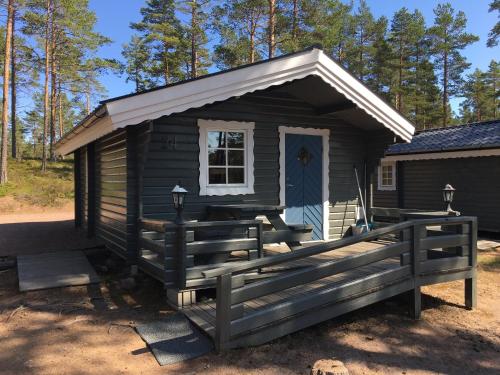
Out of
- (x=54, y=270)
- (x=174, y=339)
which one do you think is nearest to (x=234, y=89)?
(x=174, y=339)

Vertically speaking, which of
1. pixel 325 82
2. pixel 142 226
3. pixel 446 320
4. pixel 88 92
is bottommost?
pixel 446 320

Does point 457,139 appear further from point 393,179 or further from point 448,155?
point 393,179

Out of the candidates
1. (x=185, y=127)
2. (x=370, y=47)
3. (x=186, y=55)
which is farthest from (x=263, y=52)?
(x=185, y=127)

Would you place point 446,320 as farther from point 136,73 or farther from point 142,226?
point 136,73

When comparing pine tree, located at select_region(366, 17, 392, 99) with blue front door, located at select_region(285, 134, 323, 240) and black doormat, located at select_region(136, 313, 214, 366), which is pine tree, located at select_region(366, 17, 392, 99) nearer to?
blue front door, located at select_region(285, 134, 323, 240)

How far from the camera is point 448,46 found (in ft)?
98.5

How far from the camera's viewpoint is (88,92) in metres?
32.3

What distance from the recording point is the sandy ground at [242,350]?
12.0 ft

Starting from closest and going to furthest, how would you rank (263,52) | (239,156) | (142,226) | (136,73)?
(142,226) < (239,156) < (263,52) < (136,73)

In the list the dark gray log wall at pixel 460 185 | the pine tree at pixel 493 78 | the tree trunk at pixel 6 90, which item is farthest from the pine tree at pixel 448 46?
the tree trunk at pixel 6 90

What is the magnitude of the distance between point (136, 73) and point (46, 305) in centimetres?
2977

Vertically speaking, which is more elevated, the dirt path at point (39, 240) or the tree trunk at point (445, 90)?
the tree trunk at point (445, 90)

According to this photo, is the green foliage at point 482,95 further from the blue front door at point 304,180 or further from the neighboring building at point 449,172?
the blue front door at point 304,180

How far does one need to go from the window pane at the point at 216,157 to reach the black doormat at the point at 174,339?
9.44 feet
